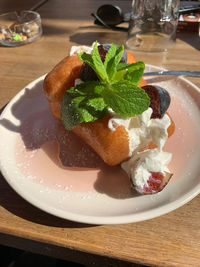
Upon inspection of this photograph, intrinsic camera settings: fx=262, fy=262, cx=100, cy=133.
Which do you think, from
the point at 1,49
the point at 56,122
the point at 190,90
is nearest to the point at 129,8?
the point at 1,49

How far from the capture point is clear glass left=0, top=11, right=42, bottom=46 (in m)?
1.40

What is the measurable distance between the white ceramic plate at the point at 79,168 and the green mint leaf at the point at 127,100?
0.17m

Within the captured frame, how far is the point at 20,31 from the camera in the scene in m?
1.46

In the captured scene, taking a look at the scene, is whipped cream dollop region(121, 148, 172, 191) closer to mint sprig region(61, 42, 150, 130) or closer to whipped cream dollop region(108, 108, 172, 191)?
whipped cream dollop region(108, 108, 172, 191)

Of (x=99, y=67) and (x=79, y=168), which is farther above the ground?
(x=99, y=67)

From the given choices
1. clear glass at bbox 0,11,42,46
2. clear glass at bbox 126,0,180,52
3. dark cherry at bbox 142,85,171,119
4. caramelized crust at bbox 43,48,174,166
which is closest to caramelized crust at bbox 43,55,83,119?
caramelized crust at bbox 43,48,174,166

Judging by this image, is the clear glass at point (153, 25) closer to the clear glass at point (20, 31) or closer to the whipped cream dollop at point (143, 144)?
the clear glass at point (20, 31)

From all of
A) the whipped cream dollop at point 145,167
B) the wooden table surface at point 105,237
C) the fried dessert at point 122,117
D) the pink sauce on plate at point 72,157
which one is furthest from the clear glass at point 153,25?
the wooden table surface at point 105,237

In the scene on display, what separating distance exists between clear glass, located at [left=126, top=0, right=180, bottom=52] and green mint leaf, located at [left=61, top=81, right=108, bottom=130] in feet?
2.39

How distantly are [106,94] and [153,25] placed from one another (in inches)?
36.3

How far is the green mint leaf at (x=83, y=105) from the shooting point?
64cm

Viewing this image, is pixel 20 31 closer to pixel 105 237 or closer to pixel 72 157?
pixel 72 157

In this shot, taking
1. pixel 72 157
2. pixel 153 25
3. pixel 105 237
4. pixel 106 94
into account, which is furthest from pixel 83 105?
pixel 153 25

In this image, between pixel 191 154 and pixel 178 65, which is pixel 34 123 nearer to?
pixel 191 154
